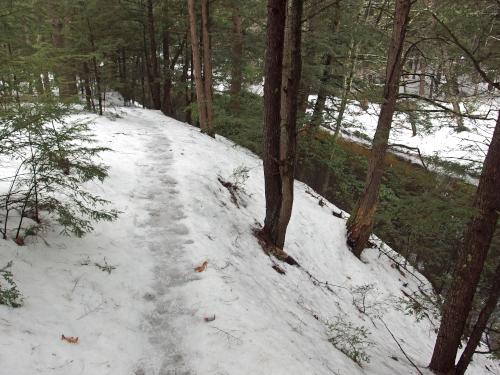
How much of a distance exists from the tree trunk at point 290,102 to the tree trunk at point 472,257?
2.72 m

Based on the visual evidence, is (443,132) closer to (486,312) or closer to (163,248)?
(486,312)

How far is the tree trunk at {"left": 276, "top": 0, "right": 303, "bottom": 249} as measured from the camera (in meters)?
5.52

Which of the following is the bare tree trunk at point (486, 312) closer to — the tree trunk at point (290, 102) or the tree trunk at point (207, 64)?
the tree trunk at point (290, 102)

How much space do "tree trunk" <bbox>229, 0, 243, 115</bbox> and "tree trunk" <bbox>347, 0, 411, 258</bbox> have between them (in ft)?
27.6

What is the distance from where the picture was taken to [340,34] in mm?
13164

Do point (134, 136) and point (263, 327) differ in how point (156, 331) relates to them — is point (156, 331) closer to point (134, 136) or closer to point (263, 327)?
point (263, 327)

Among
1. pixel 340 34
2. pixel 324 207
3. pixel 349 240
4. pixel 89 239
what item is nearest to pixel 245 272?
pixel 89 239

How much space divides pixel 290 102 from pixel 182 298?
130 inches

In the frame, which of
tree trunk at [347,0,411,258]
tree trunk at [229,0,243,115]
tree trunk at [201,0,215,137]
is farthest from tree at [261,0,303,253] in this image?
tree trunk at [229,0,243,115]

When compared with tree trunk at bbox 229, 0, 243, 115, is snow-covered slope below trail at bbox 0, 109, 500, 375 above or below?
below

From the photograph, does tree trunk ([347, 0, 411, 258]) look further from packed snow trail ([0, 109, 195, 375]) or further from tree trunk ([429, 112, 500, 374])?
packed snow trail ([0, 109, 195, 375])

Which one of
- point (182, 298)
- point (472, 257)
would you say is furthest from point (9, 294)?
point (472, 257)

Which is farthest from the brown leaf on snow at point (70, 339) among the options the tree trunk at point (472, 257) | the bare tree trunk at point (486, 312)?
the bare tree trunk at point (486, 312)

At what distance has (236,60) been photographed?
51.8 feet
